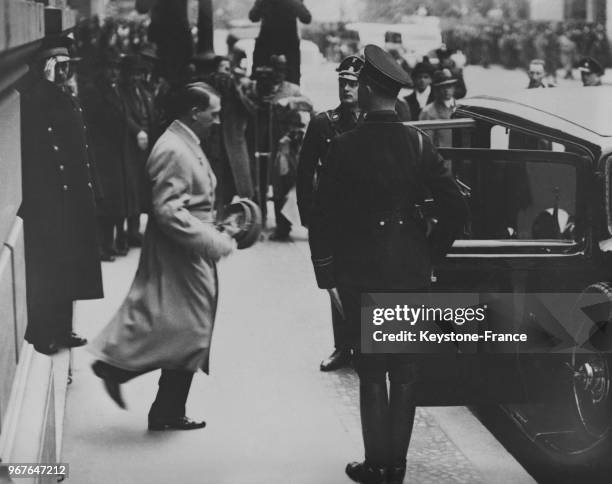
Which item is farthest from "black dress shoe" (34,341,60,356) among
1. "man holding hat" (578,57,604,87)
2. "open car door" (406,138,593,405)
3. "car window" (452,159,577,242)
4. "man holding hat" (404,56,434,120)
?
"man holding hat" (578,57,604,87)

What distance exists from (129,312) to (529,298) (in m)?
1.85

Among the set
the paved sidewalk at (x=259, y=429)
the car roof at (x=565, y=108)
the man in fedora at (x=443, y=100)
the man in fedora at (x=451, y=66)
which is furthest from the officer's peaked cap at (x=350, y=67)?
the man in fedora at (x=451, y=66)

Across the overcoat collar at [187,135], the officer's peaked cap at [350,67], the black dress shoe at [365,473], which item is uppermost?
the officer's peaked cap at [350,67]

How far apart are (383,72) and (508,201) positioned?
2164 millimetres

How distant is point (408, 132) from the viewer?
5426mm

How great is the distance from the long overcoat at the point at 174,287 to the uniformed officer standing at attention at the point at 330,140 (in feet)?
3.05

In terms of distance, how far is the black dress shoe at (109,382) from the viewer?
625cm

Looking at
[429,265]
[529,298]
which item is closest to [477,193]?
[529,298]

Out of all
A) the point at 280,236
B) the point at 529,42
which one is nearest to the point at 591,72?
the point at 280,236

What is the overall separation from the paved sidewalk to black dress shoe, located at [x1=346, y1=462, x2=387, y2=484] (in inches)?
2.0

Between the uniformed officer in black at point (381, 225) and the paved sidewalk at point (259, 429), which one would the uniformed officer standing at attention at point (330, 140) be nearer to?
the paved sidewalk at point (259, 429)

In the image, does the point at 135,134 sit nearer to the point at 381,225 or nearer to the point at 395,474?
the point at 381,225

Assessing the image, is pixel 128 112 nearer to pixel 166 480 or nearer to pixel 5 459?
pixel 166 480

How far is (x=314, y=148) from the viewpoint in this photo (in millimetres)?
7211
